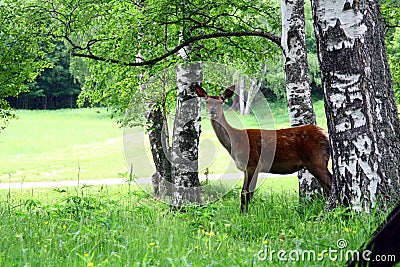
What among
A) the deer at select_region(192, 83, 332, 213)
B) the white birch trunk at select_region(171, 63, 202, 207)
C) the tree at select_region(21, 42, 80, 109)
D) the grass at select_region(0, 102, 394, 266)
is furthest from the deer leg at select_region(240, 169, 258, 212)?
the tree at select_region(21, 42, 80, 109)

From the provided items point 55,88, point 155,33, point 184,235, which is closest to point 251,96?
point 155,33

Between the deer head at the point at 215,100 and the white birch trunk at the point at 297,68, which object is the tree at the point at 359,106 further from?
the deer head at the point at 215,100

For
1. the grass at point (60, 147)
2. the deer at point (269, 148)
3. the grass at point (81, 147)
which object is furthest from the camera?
the grass at point (60, 147)

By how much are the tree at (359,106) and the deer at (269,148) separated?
2.21 metres

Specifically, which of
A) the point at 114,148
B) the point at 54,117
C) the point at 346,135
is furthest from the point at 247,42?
the point at 54,117

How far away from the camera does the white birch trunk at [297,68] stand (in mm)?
7801

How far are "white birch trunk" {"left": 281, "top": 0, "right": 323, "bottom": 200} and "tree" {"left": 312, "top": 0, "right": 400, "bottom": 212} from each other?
2.49 meters

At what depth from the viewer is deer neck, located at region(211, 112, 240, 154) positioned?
8.14m

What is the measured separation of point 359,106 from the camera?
5195 millimetres

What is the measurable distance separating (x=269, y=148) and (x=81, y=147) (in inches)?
1118

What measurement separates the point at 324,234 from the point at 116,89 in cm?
760

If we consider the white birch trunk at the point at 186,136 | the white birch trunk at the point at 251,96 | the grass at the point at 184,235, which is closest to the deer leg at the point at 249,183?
the grass at the point at 184,235

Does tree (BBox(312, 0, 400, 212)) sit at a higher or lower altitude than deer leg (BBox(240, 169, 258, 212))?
higher

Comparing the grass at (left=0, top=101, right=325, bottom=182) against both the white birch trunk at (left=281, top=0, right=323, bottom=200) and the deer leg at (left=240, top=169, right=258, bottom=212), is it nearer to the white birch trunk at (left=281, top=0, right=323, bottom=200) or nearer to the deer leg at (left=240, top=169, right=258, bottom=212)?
the white birch trunk at (left=281, top=0, right=323, bottom=200)
